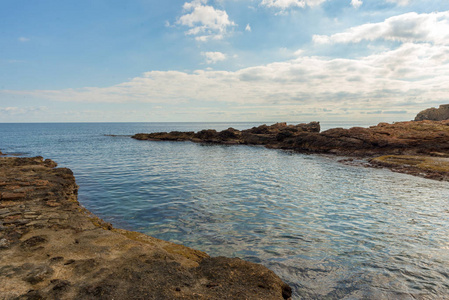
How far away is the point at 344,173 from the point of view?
30.1 metres

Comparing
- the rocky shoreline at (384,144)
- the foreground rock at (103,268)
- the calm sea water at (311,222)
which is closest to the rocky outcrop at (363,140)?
the rocky shoreline at (384,144)

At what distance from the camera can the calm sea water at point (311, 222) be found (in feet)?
29.1

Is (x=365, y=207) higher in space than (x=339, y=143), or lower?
lower

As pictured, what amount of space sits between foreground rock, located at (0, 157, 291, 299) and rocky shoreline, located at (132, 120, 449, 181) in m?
30.3

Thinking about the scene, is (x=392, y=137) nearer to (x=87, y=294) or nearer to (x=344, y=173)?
(x=344, y=173)

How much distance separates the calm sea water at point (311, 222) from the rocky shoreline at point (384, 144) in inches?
300

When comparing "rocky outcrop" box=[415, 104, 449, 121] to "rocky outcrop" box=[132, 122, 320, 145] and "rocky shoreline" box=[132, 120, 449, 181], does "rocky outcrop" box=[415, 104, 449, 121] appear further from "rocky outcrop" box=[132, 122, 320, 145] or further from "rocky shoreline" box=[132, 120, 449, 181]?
"rocky outcrop" box=[132, 122, 320, 145]

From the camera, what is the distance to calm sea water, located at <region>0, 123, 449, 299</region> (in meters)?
8.88

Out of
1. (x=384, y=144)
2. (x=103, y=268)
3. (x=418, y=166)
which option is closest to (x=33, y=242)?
(x=103, y=268)

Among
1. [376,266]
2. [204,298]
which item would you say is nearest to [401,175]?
[376,266]

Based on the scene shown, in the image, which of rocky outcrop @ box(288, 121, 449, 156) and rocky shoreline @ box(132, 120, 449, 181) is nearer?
rocky shoreline @ box(132, 120, 449, 181)

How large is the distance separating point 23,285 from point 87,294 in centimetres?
188

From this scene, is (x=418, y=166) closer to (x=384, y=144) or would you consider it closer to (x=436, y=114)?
(x=384, y=144)

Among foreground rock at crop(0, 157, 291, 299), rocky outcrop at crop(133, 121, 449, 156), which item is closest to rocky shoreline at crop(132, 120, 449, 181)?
rocky outcrop at crop(133, 121, 449, 156)
